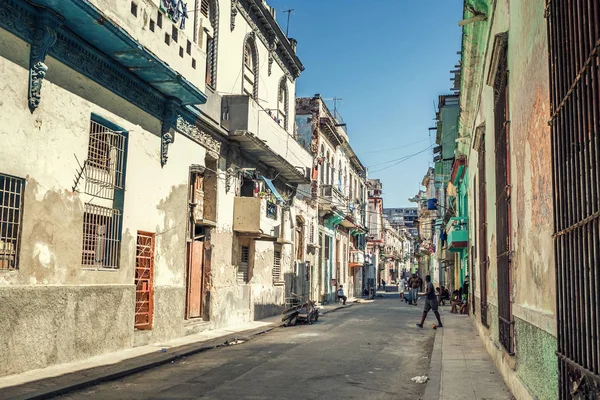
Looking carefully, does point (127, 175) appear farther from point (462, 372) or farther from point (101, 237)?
point (462, 372)

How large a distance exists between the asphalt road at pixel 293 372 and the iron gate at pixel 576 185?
4.34 m

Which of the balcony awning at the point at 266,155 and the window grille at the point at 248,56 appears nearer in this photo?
the balcony awning at the point at 266,155

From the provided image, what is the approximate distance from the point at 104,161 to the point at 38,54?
9.14 feet

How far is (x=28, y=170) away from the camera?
29.7 ft

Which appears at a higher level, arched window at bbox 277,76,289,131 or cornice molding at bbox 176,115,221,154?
arched window at bbox 277,76,289,131

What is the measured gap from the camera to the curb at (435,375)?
7741 millimetres

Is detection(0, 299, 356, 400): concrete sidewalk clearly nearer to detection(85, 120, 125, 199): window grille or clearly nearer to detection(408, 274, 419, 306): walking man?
detection(85, 120, 125, 199): window grille

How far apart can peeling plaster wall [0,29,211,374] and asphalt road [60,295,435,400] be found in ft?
4.63

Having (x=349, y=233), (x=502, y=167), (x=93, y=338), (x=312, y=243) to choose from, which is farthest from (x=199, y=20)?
(x=349, y=233)

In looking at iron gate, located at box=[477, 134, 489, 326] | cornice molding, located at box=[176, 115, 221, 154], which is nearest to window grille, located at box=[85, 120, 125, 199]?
cornice molding, located at box=[176, 115, 221, 154]

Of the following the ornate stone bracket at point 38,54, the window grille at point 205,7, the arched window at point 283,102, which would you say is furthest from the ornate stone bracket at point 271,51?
the ornate stone bracket at point 38,54

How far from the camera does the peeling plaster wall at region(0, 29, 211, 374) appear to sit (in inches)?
341

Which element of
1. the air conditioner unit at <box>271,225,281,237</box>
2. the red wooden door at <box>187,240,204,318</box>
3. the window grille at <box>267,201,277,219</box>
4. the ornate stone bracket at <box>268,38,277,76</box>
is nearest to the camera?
the red wooden door at <box>187,240,204,318</box>

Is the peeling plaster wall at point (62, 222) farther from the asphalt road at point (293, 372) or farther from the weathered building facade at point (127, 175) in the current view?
the asphalt road at point (293, 372)
